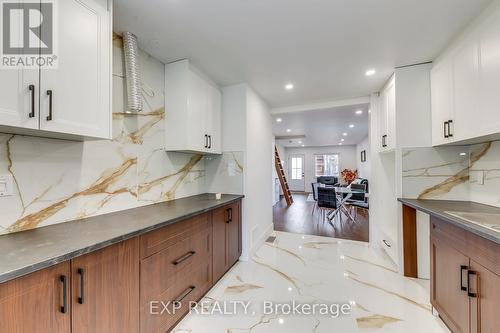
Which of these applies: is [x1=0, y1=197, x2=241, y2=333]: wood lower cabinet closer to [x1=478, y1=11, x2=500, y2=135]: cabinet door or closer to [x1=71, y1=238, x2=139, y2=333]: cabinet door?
[x1=71, y1=238, x2=139, y2=333]: cabinet door

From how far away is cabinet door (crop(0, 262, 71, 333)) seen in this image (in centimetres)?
75

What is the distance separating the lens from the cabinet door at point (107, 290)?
973 mm

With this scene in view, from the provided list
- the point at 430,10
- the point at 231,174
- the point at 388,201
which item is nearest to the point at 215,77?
the point at 231,174

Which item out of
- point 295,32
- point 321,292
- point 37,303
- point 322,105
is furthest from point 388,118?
point 37,303

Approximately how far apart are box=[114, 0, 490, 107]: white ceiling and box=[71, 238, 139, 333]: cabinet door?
1.68 m

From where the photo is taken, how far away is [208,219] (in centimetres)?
204

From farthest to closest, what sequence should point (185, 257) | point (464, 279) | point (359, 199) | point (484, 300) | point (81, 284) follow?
point (359, 199)
point (185, 257)
point (464, 279)
point (484, 300)
point (81, 284)

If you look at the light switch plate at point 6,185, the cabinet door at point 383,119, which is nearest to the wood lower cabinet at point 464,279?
the cabinet door at point 383,119

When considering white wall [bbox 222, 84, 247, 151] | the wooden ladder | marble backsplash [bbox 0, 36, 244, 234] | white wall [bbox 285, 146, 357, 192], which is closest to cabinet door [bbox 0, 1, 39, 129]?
marble backsplash [bbox 0, 36, 244, 234]

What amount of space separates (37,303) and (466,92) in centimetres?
309

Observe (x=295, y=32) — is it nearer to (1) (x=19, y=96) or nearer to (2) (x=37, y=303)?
(1) (x=19, y=96)

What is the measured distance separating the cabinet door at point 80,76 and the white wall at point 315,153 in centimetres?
933

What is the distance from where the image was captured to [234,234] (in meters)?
2.60

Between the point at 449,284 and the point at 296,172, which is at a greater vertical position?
the point at 296,172
